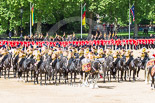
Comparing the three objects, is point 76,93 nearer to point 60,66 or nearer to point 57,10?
point 60,66

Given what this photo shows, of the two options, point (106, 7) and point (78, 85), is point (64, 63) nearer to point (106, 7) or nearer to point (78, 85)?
point (78, 85)

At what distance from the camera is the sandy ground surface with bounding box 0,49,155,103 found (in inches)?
974

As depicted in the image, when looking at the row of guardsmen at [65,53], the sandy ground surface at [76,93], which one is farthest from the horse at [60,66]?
the sandy ground surface at [76,93]

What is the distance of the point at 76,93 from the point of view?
2731 cm

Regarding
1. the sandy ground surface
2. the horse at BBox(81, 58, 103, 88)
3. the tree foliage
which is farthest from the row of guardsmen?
the tree foliage

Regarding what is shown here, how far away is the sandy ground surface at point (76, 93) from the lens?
81.2 ft

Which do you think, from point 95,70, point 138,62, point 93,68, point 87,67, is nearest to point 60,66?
point 87,67

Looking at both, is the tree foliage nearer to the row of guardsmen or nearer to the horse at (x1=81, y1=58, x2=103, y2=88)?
the row of guardsmen

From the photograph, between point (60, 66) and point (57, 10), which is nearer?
point (60, 66)

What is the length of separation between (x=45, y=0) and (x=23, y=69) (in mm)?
46936

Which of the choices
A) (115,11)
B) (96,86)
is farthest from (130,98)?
(115,11)

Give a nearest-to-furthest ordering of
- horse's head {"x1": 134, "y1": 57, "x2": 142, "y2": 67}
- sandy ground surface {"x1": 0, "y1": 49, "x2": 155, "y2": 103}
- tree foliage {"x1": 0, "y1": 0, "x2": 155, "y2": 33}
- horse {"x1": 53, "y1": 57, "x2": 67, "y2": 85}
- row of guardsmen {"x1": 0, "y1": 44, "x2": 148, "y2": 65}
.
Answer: sandy ground surface {"x1": 0, "y1": 49, "x2": 155, "y2": 103} → horse {"x1": 53, "y1": 57, "x2": 67, "y2": 85} → row of guardsmen {"x1": 0, "y1": 44, "x2": 148, "y2": 65} → horse's head {"x1": 134, "y1": 57, "x2": 142, "y2": 67} → tree foliage {"x1": 0, "y1": 0, "x2": 155, "y2": 33}

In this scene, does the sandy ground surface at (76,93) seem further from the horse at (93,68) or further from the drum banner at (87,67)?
the drum banner at (87,67)

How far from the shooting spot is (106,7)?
81250 mm
